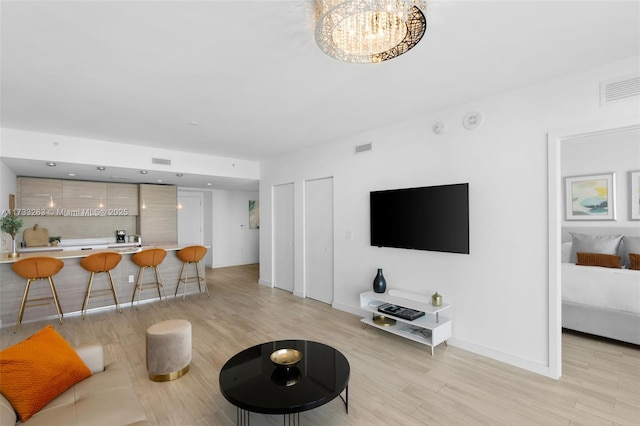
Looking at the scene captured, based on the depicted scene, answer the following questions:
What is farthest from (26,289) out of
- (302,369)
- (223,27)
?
(223,27)

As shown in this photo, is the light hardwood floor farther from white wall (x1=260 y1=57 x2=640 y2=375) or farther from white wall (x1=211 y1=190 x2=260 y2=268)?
white wall (x1=211 y1=190 x2=260 y2=268)

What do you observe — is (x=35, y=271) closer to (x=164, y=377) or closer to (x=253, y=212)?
(x=164, y=377)

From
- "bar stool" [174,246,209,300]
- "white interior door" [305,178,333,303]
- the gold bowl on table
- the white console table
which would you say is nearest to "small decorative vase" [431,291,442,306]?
the white console table

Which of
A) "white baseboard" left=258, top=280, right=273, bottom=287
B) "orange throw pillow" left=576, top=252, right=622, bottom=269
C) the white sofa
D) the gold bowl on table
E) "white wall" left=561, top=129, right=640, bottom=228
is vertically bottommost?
"white baseboard" left=258, top=280, right=273, bottom=287

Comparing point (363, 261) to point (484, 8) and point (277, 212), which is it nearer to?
point (277, 212)

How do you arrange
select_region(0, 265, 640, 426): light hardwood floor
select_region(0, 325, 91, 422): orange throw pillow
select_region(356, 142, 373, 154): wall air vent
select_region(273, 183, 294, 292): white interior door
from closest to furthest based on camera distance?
select_region(0, 325, 91, 422): orange throw pillow < select_region(0, 265, 640, 426): light hardwood floor < select_region(356, 142, 373, 154): wall air vent < select_region(273, 183, 294, 292): white interior door

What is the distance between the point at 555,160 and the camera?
2730mm

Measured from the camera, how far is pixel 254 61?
242cm

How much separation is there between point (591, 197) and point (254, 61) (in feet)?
19.2

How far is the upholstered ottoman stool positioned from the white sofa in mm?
682

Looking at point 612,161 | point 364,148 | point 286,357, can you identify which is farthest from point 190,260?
point 612,161

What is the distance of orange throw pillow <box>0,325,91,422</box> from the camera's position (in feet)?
5.02

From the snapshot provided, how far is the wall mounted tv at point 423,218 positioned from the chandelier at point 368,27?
6.60 ft

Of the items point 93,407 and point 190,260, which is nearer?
point 93,407
